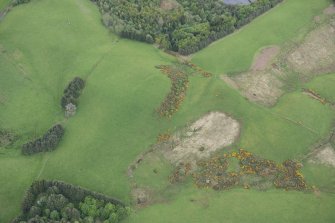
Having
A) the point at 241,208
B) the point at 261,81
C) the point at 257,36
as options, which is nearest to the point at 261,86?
the point at 261,81

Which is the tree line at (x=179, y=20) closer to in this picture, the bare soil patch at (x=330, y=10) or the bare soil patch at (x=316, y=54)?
the bare soil patch at (x=330, y=10)

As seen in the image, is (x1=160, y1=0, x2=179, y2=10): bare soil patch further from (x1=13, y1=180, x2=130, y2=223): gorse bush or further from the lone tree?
(x1=13, y1=180, x2=130, y2=223): gorse bush

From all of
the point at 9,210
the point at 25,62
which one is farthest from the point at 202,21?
the point at 9,210

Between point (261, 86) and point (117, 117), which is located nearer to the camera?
point (117, 117)

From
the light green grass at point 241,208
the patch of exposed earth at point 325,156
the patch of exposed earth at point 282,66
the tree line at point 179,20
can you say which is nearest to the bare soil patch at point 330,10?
the patch of exposed earth at point 282,66

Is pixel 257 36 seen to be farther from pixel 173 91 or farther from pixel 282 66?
pixel 173 91

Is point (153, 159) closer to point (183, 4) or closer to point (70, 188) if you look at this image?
point (70, 188)

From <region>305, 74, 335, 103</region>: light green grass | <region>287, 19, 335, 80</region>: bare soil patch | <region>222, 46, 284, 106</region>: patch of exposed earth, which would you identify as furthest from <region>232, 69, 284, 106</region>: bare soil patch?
<region>305, 74, 335, 103</region>: light green grass
